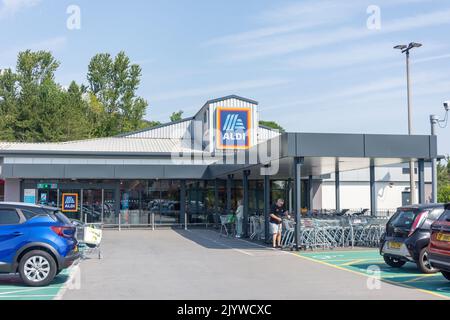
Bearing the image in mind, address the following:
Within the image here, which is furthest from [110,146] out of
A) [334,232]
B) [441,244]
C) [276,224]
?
[441,244]

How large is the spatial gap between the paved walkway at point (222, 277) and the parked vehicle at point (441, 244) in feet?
1.96

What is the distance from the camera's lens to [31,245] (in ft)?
34.6

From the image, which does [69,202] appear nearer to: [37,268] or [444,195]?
[37,268]

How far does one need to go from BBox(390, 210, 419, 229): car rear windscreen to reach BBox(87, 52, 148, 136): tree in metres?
51.3

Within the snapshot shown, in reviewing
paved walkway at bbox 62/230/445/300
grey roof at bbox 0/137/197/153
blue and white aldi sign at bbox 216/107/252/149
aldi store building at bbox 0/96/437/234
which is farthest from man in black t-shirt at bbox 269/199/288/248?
blue and white aldi sign at bbox 216/107/252/149

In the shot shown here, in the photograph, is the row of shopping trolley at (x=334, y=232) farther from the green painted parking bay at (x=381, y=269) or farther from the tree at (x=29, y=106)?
the tree at (x=29, y=106)

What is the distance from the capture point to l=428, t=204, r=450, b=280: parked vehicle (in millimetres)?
9922

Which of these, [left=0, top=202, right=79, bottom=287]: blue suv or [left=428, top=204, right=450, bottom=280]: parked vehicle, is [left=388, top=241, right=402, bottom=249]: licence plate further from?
[left=0, top=202, right=79, bottom=287]: blue suv

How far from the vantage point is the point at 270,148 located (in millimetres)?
17984

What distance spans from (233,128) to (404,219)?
22421 millimetres

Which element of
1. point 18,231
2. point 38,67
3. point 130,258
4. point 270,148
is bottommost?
point 130,258

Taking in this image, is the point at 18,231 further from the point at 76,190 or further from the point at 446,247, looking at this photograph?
the point at 76,190
